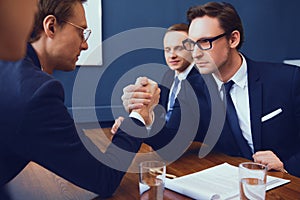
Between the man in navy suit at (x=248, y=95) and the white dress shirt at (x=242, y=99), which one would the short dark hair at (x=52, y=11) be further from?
the white dress shirt at (x=242, y=99)

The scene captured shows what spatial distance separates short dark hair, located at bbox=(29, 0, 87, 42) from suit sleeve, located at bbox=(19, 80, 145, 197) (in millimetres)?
353

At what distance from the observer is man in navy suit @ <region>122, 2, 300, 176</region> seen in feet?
5.64

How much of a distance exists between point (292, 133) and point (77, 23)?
3.92ft

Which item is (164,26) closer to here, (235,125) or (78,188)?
(235,125)

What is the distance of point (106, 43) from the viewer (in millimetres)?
3102

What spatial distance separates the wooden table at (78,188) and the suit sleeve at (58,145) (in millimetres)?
78

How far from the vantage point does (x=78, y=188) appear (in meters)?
1.13

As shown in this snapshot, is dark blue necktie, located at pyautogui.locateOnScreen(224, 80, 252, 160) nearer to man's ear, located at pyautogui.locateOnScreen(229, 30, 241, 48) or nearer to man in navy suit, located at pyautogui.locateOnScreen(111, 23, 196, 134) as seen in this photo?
man's ear, located at pyautogui.locateOnScreen(229, 30, 241, 48)

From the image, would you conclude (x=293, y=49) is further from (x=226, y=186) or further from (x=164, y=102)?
(x=226, y=186)

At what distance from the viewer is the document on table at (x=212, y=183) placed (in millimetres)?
1012

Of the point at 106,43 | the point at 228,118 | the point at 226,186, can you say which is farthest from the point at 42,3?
the point at 106,43

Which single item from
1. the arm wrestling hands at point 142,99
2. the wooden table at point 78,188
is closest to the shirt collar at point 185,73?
the arm wrestling hands at point 142,99

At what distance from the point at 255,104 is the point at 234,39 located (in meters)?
0.45

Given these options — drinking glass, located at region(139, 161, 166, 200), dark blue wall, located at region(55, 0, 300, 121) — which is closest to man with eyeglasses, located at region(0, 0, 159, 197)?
drinking glass, located at region(139, 161, 166, 200)
